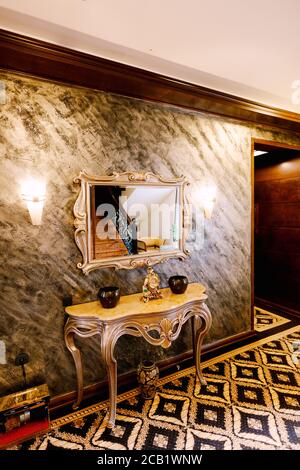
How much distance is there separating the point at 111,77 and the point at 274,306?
4168 mm

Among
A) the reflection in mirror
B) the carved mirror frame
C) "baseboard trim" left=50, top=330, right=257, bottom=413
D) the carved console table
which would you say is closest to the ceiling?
the carved mirror frame

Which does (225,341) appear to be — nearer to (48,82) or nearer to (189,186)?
(189,186)

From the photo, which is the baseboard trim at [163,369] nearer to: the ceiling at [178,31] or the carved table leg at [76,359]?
the carved table leg at [76,359]

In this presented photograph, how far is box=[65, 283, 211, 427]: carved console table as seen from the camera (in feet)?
6.63

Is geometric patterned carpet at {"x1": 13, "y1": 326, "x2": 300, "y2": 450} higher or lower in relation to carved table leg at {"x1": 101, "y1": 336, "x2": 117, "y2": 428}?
lower

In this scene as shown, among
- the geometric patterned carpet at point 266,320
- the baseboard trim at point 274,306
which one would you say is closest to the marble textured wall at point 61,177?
the geometric patterned carpet at point 266,320

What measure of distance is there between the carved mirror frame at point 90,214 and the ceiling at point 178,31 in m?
0.89

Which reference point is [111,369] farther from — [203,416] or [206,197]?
[206,197]

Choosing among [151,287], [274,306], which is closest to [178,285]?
[151,287]

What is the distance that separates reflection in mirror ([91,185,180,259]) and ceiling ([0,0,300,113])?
3.33 ft

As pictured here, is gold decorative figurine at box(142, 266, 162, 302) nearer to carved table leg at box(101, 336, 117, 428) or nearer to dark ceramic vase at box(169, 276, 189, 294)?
dark ceramic vase at box(169, 276, 189, 294)

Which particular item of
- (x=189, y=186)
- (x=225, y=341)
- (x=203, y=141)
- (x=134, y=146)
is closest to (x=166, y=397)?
(x=225, y=341)

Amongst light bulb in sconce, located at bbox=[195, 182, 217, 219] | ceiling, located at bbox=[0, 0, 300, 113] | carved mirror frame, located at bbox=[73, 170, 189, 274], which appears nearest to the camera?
ceiling, located at bbox=[0, 0, 300, 113]

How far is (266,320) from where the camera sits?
4.07 metres
